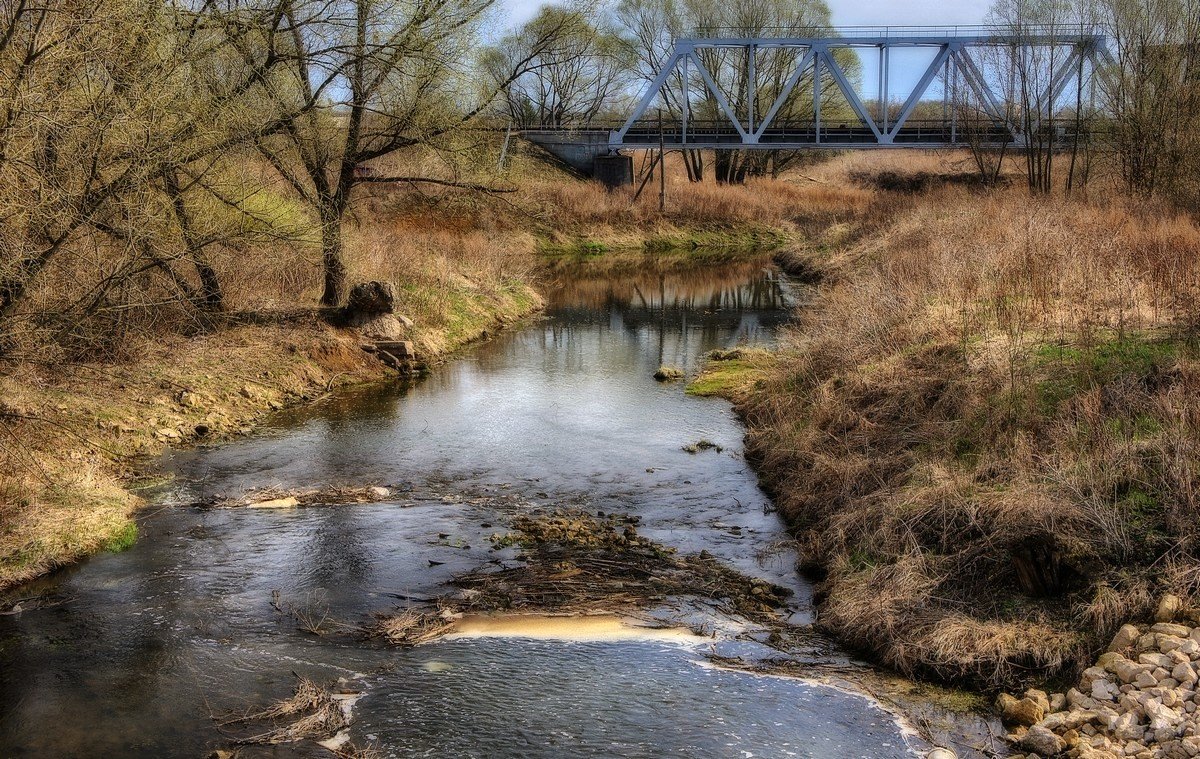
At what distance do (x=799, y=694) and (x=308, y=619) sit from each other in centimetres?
386

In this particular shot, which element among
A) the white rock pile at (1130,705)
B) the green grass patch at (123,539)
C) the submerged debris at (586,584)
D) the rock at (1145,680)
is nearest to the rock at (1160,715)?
the white rock pile at (1130,705)

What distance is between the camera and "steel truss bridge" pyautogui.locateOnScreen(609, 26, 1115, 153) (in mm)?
30922

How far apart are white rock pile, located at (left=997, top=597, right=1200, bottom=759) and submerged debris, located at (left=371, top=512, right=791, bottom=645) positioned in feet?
7.38

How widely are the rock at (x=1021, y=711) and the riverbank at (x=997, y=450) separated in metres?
0.33

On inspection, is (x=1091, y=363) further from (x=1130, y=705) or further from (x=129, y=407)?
(x=129, y=407)

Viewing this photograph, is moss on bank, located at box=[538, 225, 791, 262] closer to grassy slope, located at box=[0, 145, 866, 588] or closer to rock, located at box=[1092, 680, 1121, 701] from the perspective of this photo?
grassy slope, located at box=[0, 145, 866, 588]

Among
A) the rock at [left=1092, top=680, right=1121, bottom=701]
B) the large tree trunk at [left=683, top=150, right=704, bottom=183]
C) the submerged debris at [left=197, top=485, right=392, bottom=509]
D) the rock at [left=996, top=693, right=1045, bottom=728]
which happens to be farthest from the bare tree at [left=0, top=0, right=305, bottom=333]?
the large tree trunk at [left=683, top=150, right=704, bottom=183]

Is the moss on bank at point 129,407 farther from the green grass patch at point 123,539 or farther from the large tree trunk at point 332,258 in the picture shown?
the large tree trunk at point 332,258

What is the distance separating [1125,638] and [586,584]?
4173mm

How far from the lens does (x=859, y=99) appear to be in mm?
51344

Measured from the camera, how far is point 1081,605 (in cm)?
740

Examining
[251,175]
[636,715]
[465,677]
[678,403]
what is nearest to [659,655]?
[636,715]

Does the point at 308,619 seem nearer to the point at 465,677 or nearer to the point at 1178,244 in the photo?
the point at 465,677

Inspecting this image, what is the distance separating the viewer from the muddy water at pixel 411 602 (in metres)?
6.70
